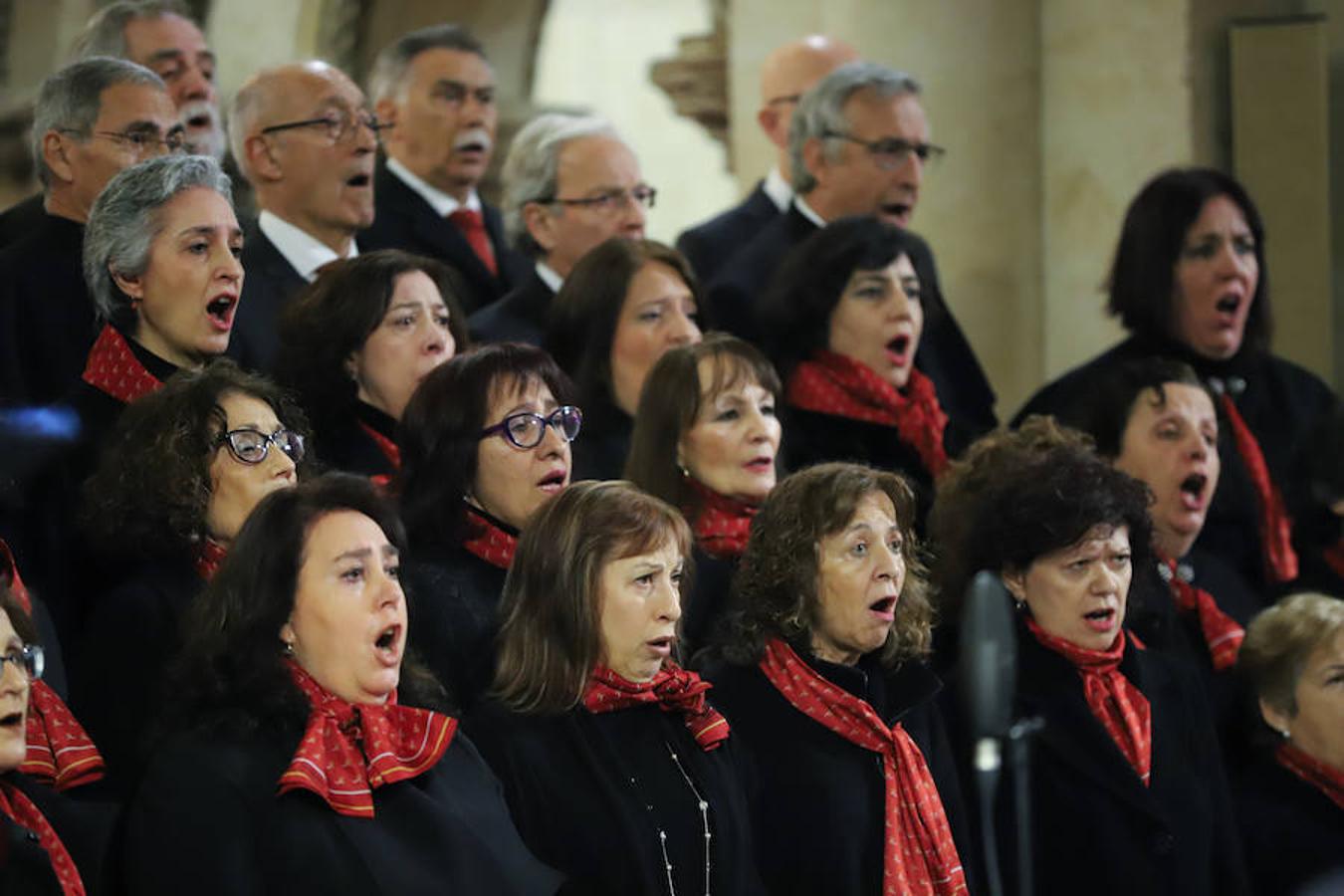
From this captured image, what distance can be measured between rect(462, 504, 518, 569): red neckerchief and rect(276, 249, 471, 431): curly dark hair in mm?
660

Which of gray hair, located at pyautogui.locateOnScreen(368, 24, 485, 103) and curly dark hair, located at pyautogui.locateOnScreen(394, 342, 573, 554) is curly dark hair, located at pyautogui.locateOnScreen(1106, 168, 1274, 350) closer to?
gray hair, located at pyautogui.locateOnScreen(368, 24, 485, 103)

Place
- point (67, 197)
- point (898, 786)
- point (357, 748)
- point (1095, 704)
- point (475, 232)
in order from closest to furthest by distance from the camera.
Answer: point (357, 748), point (898, 786), point (1095, 704), point (67, 197), point (475, 232)

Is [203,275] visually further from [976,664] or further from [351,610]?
[976,664]

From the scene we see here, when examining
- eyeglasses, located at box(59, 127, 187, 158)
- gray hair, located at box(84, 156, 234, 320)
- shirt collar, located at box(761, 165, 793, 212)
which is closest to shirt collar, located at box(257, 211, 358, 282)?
eyeglasses, located at box(59, 127, 187, 158)

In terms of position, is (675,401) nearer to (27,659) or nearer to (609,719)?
(609,719)

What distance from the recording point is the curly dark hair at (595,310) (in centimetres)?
668

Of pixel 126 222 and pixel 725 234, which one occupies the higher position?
pixel 126 222

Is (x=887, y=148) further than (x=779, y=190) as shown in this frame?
No

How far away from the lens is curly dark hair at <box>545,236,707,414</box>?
6680 mm

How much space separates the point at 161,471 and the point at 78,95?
65.8 inches

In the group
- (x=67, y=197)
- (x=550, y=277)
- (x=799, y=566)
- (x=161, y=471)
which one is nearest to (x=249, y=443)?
(x=161, y=471)

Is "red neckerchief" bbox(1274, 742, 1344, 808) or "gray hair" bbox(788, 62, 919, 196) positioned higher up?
"gray hair" bbox(788, 62, 919, 196)

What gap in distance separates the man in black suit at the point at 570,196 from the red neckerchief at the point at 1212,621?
6.00 ft

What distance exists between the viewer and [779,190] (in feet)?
27.2
